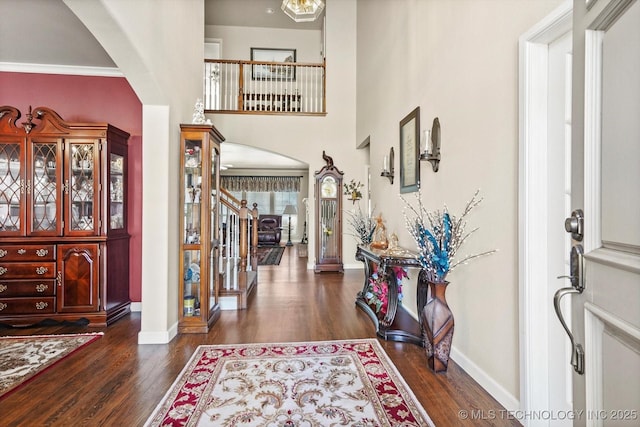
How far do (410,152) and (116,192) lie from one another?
332 cm

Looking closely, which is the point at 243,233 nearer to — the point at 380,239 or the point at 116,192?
the point at 116,192

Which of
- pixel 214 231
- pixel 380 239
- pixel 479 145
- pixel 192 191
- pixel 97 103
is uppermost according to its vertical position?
pixel 97 103

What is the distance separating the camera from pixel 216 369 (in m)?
2.28

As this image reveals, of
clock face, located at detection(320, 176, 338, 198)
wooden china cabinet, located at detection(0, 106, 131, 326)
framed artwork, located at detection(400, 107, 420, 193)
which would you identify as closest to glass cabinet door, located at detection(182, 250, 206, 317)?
wooden china cabinet, located at detection(0, 106, 131, 326)

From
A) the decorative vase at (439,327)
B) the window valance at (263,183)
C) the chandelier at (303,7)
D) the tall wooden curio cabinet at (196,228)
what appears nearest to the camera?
the decorative vase at (439,327)

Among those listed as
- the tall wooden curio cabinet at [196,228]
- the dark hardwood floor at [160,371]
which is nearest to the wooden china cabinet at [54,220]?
the dark hardwood floor at [160,371]

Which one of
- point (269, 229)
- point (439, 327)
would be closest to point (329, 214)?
point (439, 327)

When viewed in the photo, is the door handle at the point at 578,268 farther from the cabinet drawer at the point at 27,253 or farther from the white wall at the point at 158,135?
the cabinet drawer at the point at 27,253

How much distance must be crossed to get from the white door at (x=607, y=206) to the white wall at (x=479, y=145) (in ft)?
3.49

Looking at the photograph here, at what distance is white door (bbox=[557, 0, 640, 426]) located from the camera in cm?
62

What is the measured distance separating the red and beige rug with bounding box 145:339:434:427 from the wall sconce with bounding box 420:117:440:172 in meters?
1.66

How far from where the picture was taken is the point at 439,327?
2160 mm

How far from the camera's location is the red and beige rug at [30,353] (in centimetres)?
218

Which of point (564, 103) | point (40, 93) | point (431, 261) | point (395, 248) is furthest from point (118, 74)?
point (564, 103)
